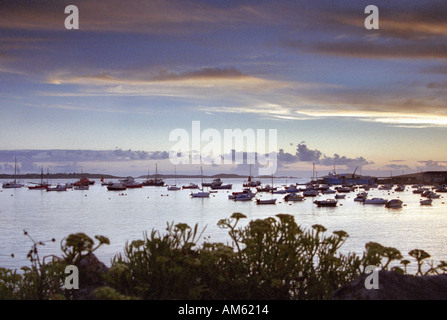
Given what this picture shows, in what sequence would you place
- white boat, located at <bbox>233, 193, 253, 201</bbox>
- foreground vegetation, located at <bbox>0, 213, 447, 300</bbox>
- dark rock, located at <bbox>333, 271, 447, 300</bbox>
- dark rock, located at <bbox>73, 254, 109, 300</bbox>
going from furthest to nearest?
white boat, located at <bbox>233, 193, 253, 201</bbox> → dark rock, located at <bbox>73, 254, 109, 300</bbox> → foreground vegetation, located at <bbox>0, 213, 447, 300</bbox> → dark rock, located at <bbox>333, 271, 447, 300</bbox>

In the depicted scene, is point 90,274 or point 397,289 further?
point 90,274

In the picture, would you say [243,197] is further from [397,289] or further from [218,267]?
[397,289]

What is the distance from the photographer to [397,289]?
309 inches

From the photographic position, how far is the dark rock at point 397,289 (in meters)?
7.51

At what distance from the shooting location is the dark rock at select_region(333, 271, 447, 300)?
7508 millimetres

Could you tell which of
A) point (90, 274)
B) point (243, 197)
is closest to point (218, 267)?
point (90, 274)

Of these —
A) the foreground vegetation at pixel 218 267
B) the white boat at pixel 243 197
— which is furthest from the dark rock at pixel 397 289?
the white boat at pixel 243 197

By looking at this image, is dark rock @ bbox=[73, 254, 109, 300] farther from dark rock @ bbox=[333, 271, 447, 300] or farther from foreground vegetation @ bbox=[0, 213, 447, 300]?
dark rock @ bbox=[333, 271, 447, 300]

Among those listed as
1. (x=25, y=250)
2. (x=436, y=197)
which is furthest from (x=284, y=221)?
(x=436, y=197)

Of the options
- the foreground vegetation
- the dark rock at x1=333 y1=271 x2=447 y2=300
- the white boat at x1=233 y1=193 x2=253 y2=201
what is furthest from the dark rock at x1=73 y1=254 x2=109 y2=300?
the white boat at x1=233 y1=193 x2=253 y2=201

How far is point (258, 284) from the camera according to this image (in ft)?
31.6

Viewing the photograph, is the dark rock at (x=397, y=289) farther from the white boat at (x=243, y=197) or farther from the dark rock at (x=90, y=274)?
the white boat at (x=243, y=197)

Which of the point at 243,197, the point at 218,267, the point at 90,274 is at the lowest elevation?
the point at 243,197

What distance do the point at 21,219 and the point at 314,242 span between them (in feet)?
257
